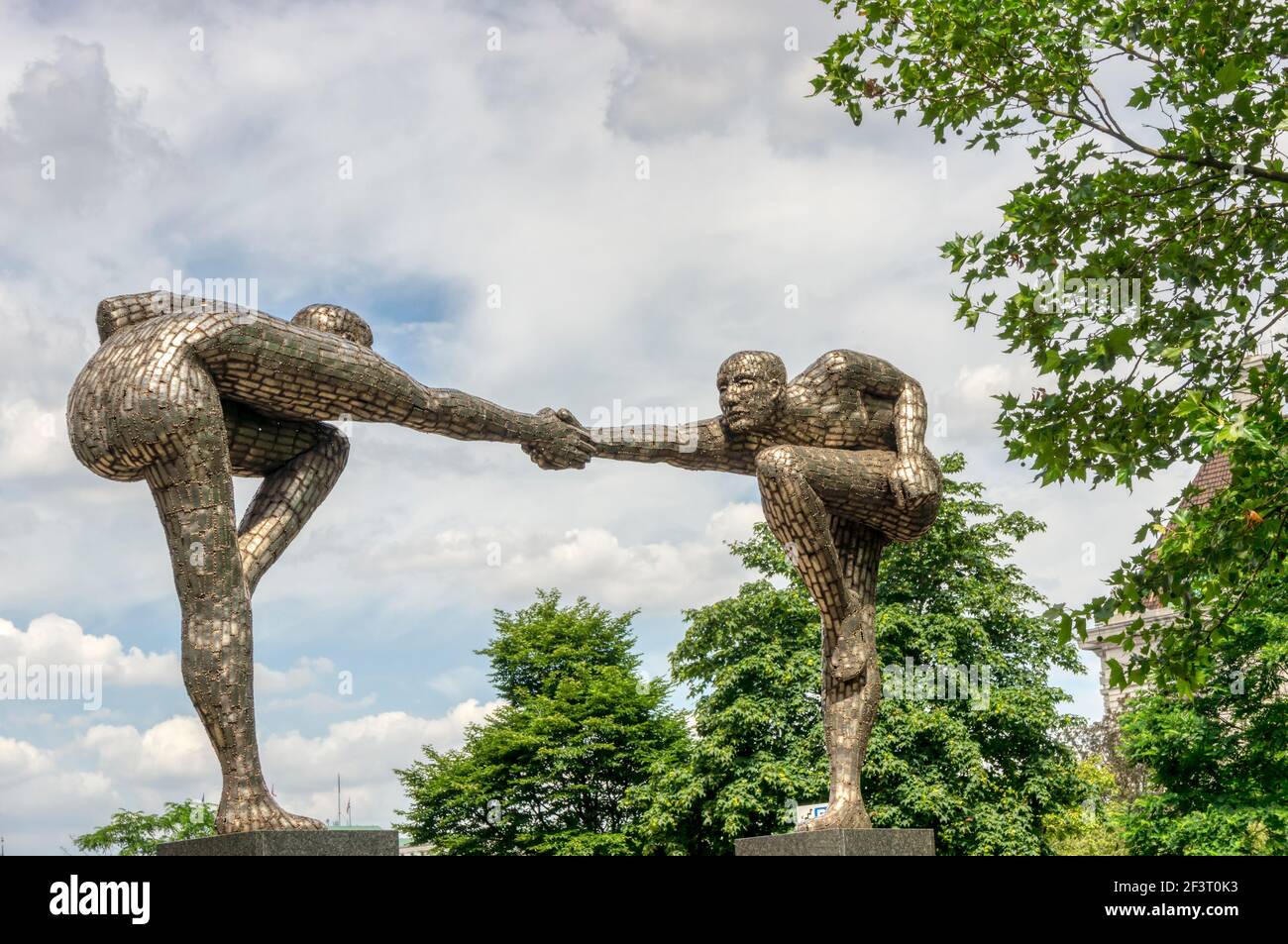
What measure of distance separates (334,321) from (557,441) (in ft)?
5.10

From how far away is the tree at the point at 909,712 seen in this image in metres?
27.2

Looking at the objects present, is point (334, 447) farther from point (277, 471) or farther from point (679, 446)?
point (679, 446)

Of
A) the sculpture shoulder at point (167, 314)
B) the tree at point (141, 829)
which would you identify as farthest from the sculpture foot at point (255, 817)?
the tree at point (141, 829)

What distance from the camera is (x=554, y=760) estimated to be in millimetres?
36469

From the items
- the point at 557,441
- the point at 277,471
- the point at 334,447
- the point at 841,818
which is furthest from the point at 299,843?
the point at 841,818

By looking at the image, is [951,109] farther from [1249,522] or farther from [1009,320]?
[1249,522]

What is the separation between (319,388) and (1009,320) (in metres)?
7.88

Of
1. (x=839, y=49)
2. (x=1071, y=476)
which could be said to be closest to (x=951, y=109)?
(x=839, y=49)

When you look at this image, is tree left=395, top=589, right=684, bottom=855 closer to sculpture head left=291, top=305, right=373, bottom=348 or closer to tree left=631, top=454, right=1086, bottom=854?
tree left=631, top=454, right=1086, bottom=854

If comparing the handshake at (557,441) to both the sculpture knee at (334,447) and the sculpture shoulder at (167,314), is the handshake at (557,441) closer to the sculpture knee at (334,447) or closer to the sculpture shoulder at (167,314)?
the sculpture knee at (334,447)

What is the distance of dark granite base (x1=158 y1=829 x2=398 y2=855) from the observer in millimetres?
5688

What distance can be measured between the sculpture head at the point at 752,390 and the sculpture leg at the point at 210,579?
337cm
